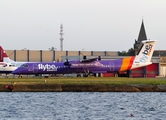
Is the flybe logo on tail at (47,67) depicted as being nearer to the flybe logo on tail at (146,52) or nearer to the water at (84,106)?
the flybe logo on tail at (146,52)

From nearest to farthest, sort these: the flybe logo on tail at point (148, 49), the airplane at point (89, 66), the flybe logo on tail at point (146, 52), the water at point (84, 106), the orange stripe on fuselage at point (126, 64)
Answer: the water at point (84, 106) → the airplane at point (89, 66) → the orange stripe on fuselage at point (126, 64) → the flybe logo on tail at point (146, 52) → the flybe logo on tail at point (148, 49)

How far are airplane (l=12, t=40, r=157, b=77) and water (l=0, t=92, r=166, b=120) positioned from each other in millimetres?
38118

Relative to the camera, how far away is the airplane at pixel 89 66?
9881cm

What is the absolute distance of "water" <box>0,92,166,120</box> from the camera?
126 ft

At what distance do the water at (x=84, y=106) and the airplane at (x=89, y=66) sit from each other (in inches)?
1501

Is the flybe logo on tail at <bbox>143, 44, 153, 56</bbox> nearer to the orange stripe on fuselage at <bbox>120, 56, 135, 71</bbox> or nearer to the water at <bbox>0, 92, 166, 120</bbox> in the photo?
the orange stripe on fuselage at <bbox>120, 56, 135, 71</bbox>

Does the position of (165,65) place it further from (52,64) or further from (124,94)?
(124,94)

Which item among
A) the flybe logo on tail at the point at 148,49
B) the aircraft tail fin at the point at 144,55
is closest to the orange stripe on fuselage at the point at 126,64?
the aircraft tail fin at the point at 144,55

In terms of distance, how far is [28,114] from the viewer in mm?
39188

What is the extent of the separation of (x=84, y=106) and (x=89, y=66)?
56.0 metres

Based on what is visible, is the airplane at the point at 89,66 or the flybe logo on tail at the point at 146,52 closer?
the airplane at the point at 89,66

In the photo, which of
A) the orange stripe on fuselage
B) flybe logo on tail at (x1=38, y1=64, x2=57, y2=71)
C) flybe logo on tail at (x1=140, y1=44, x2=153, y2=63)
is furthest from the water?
flybe logo on tail at (x1=140, y1=44, x2=153, y2=63)

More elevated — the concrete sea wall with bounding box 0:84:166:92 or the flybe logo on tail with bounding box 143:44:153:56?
the flybe logo on tail with bounding box 143:44:153:56

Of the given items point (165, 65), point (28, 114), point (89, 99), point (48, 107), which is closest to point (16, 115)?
point (28, 114)
